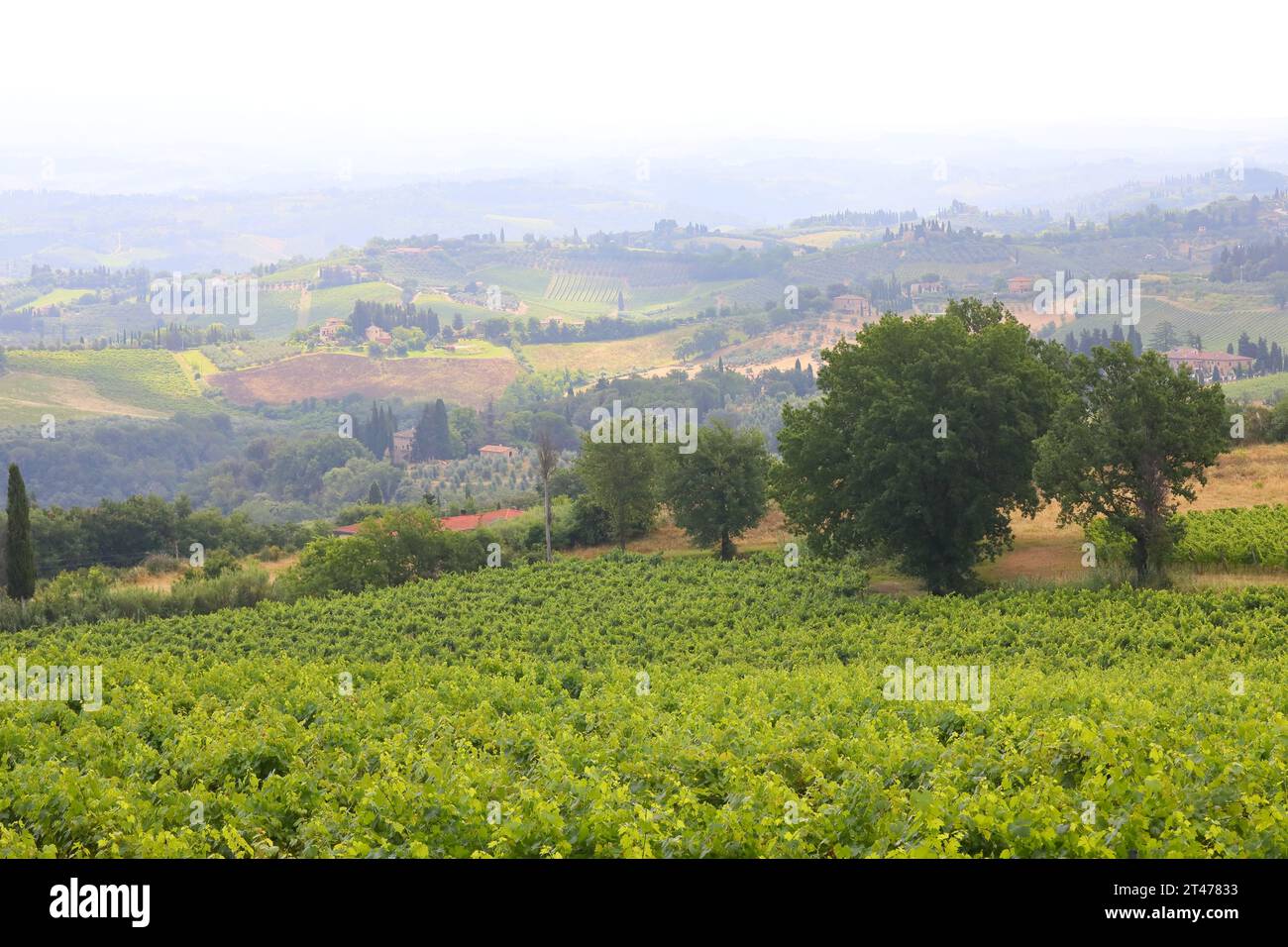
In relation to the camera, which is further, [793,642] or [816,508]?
[816,508]

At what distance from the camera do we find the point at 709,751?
1338 cm

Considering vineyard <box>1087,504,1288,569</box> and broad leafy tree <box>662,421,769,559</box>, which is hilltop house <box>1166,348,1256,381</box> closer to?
broad leafy tree <box>662,421,769,559</box>

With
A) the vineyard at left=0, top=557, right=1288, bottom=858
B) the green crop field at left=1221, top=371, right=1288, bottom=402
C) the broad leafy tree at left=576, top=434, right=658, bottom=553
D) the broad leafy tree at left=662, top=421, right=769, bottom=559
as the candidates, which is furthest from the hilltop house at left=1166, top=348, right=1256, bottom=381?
the vineyard at left=0, top=557, right=1288, bottom=858

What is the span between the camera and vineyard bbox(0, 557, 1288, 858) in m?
10.6

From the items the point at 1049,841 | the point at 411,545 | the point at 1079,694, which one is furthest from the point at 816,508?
the point at 1049,841

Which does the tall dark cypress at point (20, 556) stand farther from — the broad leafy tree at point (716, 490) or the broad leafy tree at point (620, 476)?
the broad leafy tree at point (716, 490)

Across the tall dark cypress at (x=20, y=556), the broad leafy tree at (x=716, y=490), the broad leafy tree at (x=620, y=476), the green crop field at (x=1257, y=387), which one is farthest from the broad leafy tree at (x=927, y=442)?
the green crop field at (x=1257, y=387)

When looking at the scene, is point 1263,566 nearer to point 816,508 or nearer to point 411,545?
point 816,508

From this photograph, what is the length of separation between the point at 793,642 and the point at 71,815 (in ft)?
69.5

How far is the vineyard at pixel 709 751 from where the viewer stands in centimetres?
1055

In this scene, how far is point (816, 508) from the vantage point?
129 feet

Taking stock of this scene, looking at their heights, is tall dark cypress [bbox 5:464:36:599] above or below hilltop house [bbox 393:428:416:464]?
above
